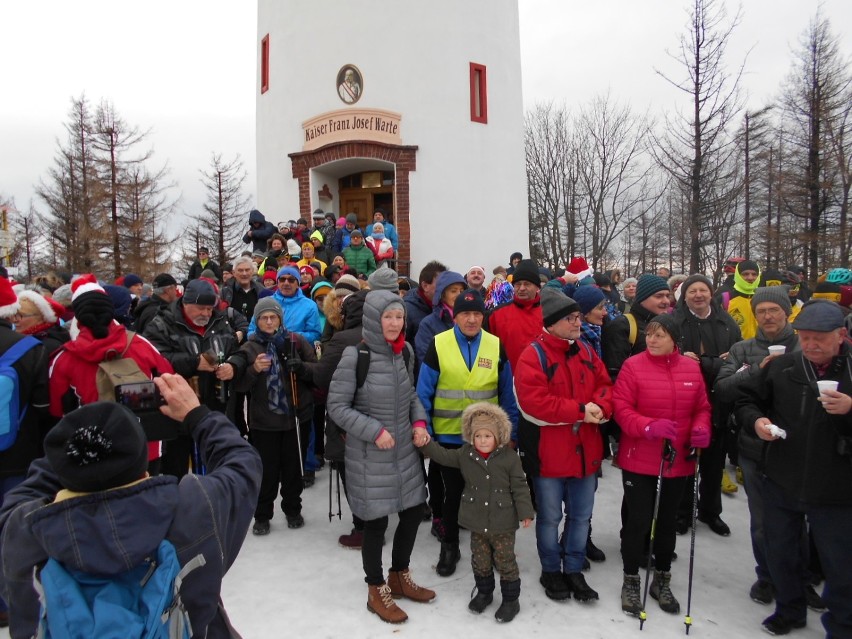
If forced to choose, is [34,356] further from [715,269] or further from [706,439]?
[715,269]

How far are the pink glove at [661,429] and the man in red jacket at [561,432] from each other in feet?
1.01

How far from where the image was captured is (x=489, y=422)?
364 cm

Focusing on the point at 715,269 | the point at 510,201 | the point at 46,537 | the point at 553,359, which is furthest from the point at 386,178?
the point at 715,269

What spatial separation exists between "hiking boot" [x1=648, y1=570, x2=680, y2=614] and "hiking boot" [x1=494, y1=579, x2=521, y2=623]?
0.96 m

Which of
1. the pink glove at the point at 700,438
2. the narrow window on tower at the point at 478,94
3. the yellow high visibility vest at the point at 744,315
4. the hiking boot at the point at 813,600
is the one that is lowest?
the hiking boot at the point at 813,600

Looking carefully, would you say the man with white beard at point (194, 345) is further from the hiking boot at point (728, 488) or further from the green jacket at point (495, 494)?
the hiking boot at point (728, 488)

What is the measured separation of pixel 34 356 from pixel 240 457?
7.77 ft

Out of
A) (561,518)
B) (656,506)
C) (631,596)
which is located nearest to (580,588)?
(631,596)

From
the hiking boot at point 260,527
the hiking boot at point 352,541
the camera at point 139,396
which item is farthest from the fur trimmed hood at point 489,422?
the hiking boot at point 260,527

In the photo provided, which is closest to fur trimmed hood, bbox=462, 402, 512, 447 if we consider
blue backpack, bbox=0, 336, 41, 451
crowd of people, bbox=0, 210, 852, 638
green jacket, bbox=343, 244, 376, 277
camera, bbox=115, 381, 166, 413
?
crowd of people, bbox=0, 210, 852, 638

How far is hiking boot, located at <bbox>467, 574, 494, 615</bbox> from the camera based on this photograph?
11.9ft

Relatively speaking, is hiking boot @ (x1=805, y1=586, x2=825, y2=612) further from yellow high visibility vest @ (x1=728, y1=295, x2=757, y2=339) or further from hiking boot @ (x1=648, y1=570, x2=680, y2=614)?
yellow high visibility vest @ (x1=728, y1=295, x2=757, y2=339)

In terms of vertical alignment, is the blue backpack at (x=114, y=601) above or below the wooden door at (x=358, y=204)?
below

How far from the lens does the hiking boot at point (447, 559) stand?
411cm
